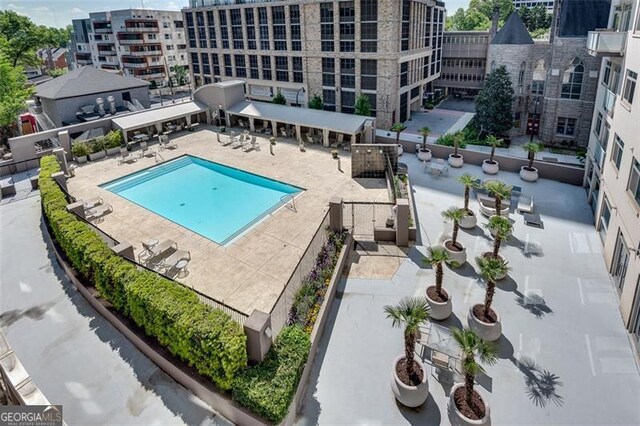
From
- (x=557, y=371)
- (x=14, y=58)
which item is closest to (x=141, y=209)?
(x=557, y=371)

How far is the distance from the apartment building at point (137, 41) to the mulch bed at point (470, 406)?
74674 mm

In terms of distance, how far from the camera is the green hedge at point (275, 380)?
8969 millimetres

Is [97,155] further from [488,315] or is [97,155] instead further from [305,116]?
[488,315]

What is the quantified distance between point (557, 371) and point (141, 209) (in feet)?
67.7

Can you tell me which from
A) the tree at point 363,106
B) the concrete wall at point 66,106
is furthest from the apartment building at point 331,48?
the concrete wall at point 66,106

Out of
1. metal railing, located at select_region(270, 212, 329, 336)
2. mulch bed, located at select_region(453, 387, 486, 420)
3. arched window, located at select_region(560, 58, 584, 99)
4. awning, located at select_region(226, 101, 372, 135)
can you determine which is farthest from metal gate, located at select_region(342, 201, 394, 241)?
arched window, located at select_region(560, 58, 584, 99)

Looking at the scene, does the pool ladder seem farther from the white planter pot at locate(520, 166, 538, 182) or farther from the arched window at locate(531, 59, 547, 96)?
the arched window at locate(531, 59, 547, 96)

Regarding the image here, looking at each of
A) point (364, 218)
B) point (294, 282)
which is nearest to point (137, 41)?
point (364, 218)

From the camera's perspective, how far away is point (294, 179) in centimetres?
2523

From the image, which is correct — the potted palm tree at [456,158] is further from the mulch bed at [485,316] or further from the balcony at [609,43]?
the mulch bed at [485,316]

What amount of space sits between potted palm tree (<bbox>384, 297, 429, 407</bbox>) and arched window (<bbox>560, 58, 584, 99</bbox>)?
27.3 m

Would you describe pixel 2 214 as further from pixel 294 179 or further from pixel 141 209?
pixel 294 179

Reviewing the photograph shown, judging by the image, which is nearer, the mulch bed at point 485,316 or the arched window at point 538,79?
the mulch bed at point 485,316

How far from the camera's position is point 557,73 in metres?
28.5
